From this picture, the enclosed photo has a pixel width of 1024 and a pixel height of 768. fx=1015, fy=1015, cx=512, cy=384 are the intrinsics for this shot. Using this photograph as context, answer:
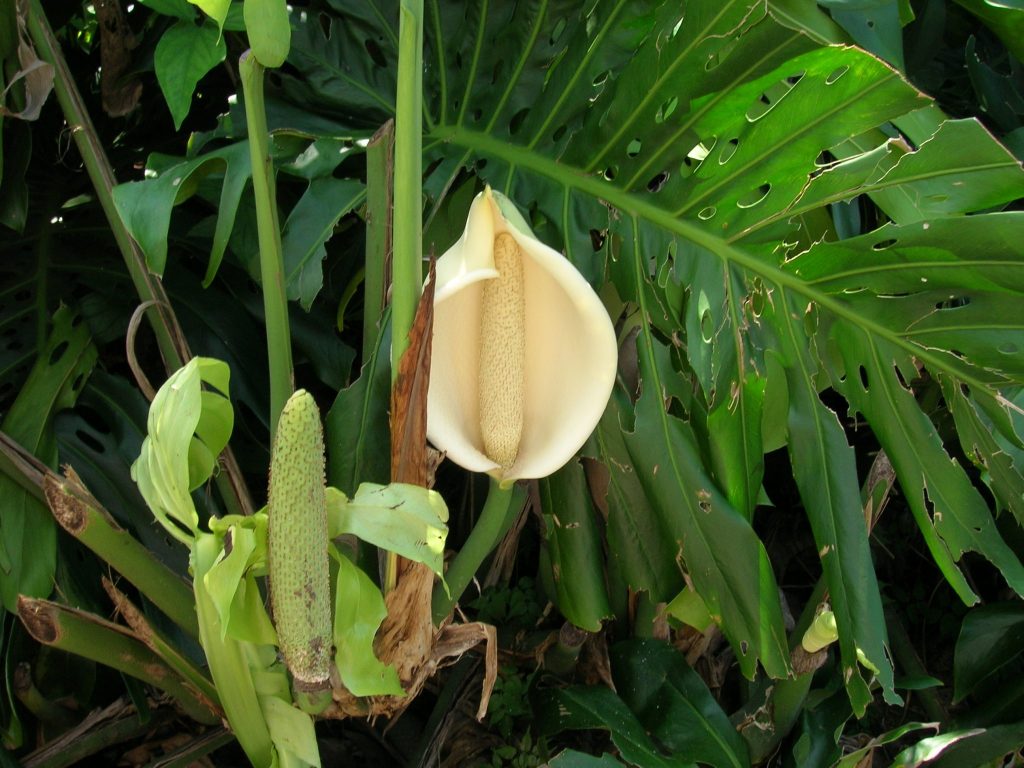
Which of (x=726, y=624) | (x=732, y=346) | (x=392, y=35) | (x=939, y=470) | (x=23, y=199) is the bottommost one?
(x=726, y=624)

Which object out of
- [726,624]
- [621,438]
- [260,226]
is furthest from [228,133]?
[726,624]

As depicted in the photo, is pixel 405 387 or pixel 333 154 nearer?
pixel 405 387

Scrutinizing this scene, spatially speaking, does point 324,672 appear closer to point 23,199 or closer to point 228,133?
point 228,133

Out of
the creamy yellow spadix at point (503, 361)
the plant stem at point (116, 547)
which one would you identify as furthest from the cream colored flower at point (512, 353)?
the plant stem at point (116, 547)

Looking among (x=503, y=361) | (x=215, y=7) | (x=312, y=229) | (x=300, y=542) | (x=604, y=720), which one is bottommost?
(x=604, y=720)

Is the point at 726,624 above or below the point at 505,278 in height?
below

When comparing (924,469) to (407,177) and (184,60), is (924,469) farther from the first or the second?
(184,60)

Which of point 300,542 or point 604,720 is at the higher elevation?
point 300,542

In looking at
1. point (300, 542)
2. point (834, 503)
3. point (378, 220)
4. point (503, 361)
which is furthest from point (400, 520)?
point (834, 503)
